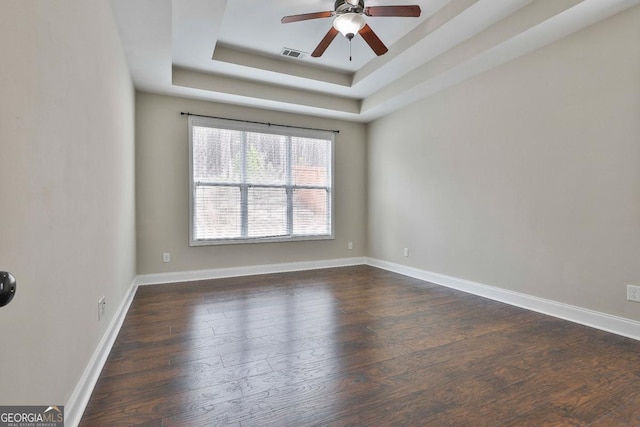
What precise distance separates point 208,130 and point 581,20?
4.24 m

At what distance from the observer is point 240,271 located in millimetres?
4656

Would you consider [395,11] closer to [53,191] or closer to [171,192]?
[53,191]

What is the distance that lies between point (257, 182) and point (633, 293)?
427 cm

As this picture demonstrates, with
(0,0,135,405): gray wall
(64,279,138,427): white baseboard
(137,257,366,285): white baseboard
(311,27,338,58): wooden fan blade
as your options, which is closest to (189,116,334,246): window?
(137,257,366,285): white baseboard

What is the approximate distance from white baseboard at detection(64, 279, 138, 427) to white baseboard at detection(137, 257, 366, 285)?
1471 mm

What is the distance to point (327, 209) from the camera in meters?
5.37

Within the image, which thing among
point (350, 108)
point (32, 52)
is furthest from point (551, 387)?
point (350, 108)

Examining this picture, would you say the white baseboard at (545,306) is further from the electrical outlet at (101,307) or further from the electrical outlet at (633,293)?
the electrical outlet at (101,307)

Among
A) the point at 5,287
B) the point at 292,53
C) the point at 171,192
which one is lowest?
the point at 5,287

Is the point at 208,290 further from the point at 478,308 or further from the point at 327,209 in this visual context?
the point at 478,308

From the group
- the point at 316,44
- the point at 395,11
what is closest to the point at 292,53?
the point at 316,44

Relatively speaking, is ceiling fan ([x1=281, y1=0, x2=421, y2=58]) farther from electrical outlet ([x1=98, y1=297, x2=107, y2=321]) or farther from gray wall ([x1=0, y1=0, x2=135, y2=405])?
electrical outlet ([x1=98, y1=297, x2=107, y2=321])

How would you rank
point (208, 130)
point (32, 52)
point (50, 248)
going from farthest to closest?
point (208, 130), point (50, 248), point (32, 52)

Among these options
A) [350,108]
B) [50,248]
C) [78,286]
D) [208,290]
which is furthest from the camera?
[350,108]
